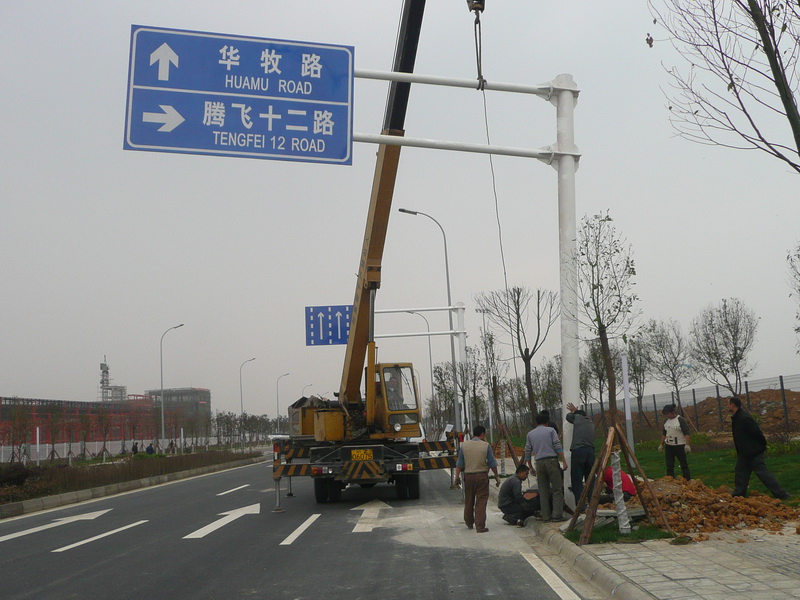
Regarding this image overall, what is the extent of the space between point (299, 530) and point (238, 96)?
6.88 m

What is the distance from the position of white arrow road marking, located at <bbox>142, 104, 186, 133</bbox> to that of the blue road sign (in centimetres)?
1

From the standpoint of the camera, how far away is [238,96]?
8.98 m

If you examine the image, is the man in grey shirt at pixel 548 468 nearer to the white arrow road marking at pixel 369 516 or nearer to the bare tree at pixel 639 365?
the white arrow road marking at pixel 369 516

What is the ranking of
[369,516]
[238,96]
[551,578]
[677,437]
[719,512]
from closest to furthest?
[551,578] → [238,96] → [719,512] → [677,437] → [369,516]

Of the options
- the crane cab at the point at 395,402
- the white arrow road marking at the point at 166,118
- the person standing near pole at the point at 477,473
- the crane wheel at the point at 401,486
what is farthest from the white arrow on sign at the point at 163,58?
the crane wheel at the point at 401,486

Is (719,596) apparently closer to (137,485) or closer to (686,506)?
(686,506)

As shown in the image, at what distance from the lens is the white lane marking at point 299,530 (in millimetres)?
10658

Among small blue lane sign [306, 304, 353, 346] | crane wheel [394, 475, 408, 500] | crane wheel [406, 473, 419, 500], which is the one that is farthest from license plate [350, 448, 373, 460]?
small blue lane sign [306, 304, 353, 346]

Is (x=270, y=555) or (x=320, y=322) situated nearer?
(x=270, y=555)

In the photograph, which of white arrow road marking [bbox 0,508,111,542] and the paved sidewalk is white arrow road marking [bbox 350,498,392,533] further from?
white arrow road marking [bbox 0,508,111,542]

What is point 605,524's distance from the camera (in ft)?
30.9

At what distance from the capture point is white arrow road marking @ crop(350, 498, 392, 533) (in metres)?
12.0

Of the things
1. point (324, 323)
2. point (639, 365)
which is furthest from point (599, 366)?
point (324, 323)

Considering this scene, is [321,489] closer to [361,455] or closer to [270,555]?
[361,455]
